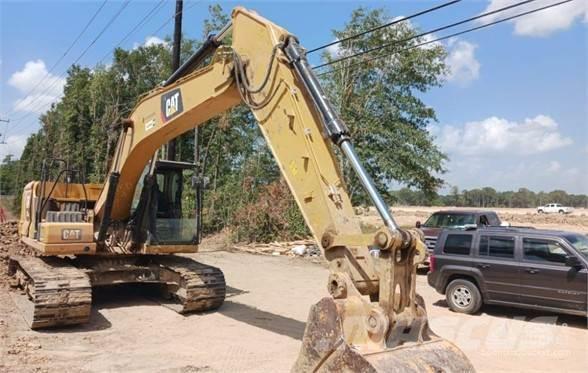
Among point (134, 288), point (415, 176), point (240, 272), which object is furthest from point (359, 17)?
point (134, 288)

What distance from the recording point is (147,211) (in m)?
10.1

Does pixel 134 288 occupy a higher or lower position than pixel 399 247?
lower

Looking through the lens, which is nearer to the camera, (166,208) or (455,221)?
(166,208)

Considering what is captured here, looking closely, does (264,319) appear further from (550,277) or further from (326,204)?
(550,277)

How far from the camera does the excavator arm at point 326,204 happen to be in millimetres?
4219

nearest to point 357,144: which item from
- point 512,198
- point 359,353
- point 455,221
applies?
point 455,221

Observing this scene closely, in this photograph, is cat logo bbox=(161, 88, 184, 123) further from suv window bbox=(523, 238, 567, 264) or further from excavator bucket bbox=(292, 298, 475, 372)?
suv window bbox=(523, 238, 567, 264)

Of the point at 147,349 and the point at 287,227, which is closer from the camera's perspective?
the point at 147,349

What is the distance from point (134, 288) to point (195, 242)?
8.75 feet

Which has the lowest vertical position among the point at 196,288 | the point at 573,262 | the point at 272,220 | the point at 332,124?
the point at 196,288

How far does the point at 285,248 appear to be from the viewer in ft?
67.7

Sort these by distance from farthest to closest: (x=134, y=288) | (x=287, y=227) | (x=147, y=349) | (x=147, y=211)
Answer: (x=287, y=227) < (x=134, y=288) < (x=147, y=211) < (x=147, y=349)

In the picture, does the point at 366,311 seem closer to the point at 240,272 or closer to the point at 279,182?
the point at 240,272

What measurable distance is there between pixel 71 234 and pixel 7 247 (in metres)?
5.72
